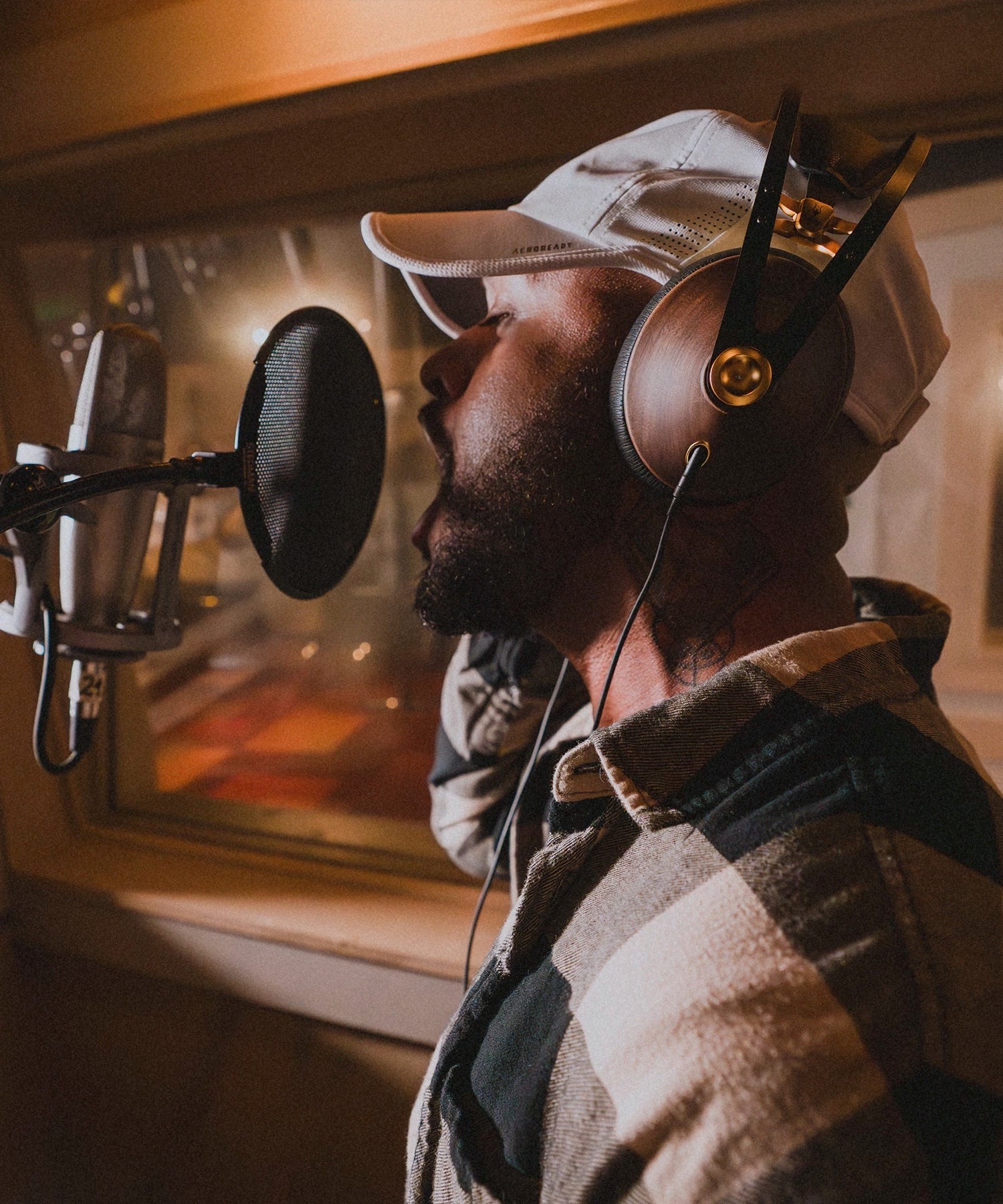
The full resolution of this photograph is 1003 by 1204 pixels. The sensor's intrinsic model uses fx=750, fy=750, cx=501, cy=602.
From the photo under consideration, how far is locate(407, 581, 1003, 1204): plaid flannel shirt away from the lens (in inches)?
16.9

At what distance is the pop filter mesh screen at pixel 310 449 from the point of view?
2.18 ft

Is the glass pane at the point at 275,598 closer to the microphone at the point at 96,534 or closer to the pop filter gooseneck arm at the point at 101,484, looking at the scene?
the microphone at the point at 96,534

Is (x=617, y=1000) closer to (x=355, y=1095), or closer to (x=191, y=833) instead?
(x=355, y=1095)

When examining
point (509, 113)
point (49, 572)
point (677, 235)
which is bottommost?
point (49, 572)

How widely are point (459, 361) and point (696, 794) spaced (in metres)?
0.56

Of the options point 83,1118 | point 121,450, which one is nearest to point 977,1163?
point 121,450

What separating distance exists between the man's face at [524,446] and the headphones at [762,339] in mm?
154

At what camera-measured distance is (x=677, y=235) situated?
0.70 m

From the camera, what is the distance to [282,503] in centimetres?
69

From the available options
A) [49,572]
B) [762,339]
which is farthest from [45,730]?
[762,339]

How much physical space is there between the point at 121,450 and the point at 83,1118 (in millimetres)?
1543

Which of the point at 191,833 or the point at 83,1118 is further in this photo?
the point at 191,833

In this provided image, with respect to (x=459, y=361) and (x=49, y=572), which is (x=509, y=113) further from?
(x=49, y=572)

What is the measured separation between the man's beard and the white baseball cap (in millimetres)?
131
